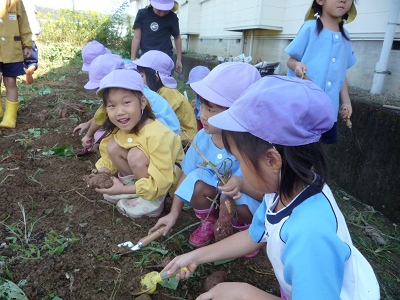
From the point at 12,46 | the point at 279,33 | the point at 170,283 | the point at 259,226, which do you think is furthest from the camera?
the point at 279,33

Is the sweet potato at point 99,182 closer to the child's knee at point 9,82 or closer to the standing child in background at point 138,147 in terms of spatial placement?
the standing child in background at point 138,147

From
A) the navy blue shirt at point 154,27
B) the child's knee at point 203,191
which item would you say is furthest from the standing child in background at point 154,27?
the child's knee at point 203,191

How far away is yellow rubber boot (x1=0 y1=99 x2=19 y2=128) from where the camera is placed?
3847 mm

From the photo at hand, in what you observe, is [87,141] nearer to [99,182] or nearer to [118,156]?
[118,156]

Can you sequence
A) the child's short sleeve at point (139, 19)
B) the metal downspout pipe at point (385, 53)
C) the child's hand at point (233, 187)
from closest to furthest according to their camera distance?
the child's hand at point (233, 187) < the metal downspout pipe at point (385, 53) < the child's short sleeve at point (139, 19)

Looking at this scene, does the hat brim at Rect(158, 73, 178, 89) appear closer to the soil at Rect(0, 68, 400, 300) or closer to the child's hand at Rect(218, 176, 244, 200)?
the soil at Rect(0, 68, 400, 300)

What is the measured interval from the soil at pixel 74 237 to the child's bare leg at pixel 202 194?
224 millimetres

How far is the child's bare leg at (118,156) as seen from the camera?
2.43 meters

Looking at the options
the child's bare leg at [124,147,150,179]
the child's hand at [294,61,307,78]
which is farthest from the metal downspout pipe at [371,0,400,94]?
the child's bare leg at [124,147,150,179]

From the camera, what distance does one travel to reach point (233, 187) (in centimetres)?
187

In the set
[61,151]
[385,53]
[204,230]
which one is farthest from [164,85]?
[385,53]

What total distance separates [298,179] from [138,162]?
133cm

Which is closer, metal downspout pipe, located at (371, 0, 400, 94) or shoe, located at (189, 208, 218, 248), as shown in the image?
shoe, located at (189, 208, 218, 248)

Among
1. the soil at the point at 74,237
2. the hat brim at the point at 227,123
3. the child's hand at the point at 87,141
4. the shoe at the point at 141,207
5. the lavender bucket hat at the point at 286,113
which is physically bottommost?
the soil at the point at 74,237
